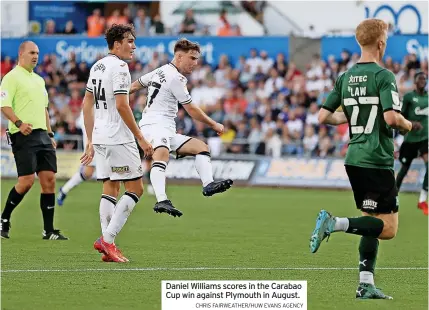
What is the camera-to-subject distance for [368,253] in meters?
9.18

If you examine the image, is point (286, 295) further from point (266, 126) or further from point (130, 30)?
point (266, 126)

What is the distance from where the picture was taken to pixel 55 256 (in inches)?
471

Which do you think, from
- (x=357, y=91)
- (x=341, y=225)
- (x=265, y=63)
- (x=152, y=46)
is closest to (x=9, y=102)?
(x=357, y=91)

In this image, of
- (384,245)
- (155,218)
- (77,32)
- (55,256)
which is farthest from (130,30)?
(77,32)

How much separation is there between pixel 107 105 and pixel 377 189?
362 centimetres

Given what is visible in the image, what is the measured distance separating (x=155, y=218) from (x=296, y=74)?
13414mm

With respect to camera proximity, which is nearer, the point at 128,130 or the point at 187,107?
the point at 128,130

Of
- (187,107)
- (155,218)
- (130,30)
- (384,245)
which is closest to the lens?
(130,30)

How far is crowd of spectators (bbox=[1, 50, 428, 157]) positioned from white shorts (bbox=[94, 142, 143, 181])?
15.8m

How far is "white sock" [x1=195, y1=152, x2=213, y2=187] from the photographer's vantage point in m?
12.6

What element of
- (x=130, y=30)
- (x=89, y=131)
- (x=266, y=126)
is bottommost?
(x=266, y=126)

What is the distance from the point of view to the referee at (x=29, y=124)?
13562 mm

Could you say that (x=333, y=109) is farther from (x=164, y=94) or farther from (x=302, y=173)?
(x=302, y=173)

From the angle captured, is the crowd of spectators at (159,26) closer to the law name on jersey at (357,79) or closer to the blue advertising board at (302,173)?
the blue advertising board at (302,173)
